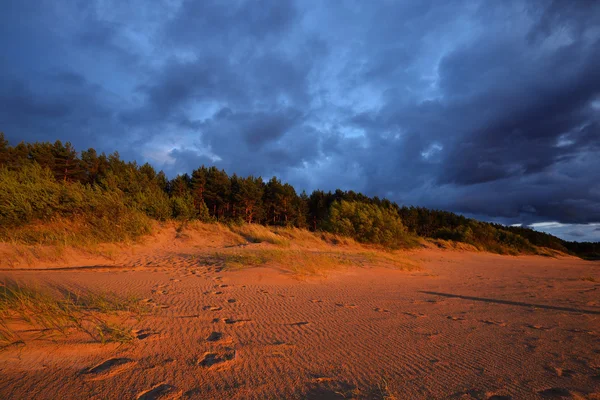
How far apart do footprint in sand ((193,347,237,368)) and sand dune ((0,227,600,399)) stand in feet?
0.03

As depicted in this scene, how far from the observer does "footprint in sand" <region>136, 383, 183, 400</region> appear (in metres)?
2.03

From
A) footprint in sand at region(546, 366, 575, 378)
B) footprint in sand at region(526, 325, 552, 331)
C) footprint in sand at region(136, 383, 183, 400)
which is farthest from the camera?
footprint in sand at region(526, 325, 552, 331)

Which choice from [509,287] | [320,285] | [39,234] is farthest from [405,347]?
[39,234]

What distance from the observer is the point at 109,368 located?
7.79ft

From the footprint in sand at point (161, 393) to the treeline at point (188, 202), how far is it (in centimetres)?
1260

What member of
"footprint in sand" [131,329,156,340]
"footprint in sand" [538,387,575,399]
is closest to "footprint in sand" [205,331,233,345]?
"footprint in sand" [131,329,156,340]

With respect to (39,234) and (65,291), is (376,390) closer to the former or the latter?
(65,291)

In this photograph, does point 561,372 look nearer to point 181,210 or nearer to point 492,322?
point 492,322

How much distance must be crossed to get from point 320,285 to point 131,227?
10525 millimetres

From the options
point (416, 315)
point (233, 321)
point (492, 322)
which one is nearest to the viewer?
point (233, 321)

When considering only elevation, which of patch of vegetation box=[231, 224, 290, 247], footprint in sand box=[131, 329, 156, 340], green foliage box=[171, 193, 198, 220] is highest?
green foliage box=[171, 193, 198, 220]

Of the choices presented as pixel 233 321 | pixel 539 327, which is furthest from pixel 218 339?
pixel 539 327

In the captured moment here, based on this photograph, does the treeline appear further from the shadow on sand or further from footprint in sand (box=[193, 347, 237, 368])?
footprint in sand (box=[193, 347, 237, 368])

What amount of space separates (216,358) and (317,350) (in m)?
1.11
